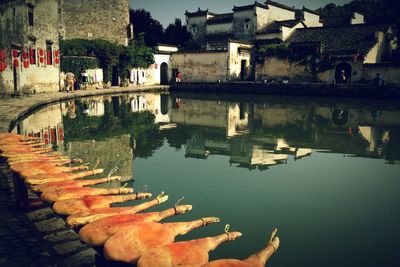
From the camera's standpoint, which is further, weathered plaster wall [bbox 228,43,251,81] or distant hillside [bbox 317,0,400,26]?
distant hillside [bbox 317,0,400,26]

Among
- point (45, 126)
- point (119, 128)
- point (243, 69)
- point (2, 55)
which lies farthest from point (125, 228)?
point (243, 69)

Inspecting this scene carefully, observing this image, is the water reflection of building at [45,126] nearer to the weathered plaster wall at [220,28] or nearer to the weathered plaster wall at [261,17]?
the weathered plaster wall at [261,17]

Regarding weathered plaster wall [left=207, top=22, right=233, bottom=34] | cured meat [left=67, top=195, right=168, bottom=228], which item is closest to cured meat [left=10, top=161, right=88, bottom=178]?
cured meat [left=67, top=195, right=168, bottom=228]

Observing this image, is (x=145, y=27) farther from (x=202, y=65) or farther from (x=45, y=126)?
(x=45, y=126)

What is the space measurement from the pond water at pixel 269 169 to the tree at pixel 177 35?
99.6ft

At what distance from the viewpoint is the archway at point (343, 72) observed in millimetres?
27391

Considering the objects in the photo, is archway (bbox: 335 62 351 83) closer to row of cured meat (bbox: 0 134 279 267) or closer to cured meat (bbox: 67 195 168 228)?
row of cured meat (bbox: 0 134 279 267)

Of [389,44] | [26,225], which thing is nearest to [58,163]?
[26,225]

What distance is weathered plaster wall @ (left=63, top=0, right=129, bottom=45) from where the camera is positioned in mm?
32000

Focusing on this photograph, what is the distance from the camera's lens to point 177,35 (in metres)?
43.9

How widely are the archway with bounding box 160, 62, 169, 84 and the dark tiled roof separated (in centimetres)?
1202

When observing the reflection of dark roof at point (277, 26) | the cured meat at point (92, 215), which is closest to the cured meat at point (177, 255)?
the cured meat at point (92, 215)

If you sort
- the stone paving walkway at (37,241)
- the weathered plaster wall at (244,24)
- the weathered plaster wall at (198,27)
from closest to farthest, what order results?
the stone paving walkway at (37,241) → the weathered plaster wall at (244,24) → the weathered plaster wall at (198,27)

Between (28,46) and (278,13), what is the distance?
27.8m
